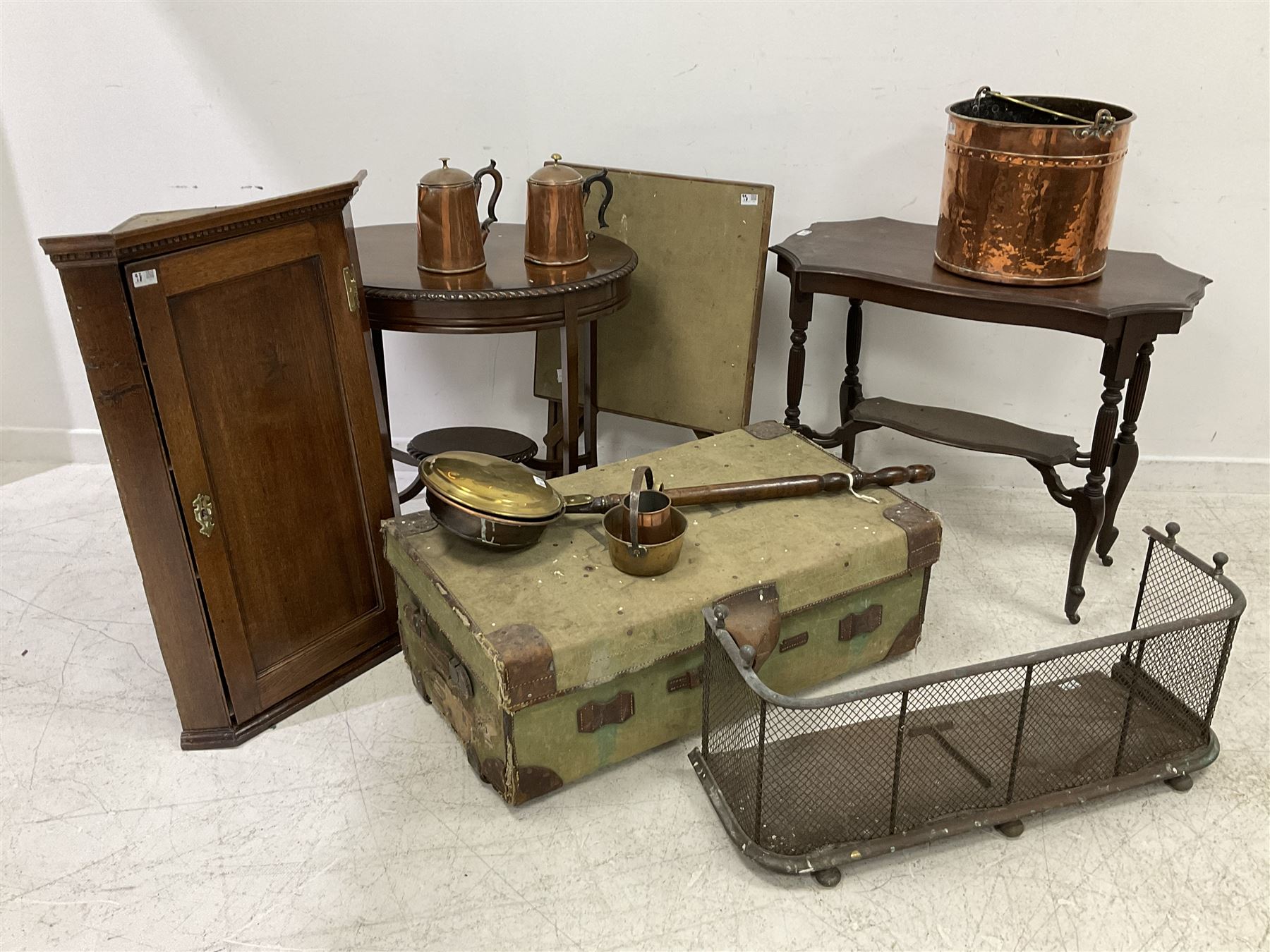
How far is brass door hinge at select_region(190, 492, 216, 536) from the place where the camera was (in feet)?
8.52

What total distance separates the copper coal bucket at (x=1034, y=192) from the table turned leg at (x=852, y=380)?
72cm

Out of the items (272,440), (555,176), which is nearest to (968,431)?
(555,176)

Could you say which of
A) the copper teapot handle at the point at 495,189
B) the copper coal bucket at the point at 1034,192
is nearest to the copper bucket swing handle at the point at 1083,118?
the copper coal bucket at the point at 1034,192

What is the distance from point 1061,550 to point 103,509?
3639 mm

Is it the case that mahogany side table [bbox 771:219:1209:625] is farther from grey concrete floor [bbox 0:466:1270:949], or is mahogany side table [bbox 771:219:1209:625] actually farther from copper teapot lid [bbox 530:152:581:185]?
copper teapot lid [bbox 530:152:581:185]

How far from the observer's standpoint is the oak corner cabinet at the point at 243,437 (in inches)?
94.7

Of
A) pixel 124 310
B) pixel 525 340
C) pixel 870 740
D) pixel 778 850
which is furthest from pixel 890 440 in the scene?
pixel 124 310

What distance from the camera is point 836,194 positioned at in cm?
391

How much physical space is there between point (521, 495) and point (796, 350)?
1220mm

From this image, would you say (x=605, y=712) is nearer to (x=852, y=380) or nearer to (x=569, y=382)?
(x=569, y=382)

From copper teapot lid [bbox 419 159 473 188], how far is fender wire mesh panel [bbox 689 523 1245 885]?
1.53m

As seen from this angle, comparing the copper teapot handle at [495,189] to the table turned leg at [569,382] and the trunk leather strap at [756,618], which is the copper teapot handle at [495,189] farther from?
the trunk leather strap at [756,618]

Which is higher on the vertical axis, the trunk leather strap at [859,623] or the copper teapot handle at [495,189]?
the copper teapot handle at [495,189]

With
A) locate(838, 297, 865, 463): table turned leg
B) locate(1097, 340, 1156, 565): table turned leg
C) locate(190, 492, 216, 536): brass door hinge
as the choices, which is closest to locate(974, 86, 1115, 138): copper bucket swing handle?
locate(1097, 340, 1156, 565): table turned leg
